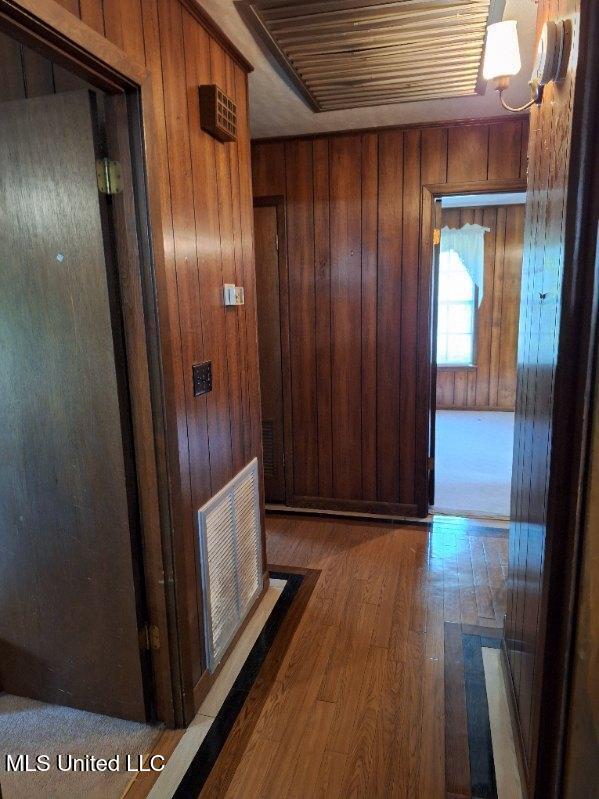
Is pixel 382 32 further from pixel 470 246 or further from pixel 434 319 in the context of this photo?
pixel 470 246

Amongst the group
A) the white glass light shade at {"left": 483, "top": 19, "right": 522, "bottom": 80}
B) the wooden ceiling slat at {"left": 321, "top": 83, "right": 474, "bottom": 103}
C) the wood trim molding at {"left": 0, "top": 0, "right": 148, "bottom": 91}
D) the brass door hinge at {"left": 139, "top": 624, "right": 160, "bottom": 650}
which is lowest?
the brass door hinge at {"left": 139, "top": 624, "right": 160, "bottom": 650}

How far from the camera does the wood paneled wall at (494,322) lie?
6.08m

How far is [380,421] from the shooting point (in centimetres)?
331

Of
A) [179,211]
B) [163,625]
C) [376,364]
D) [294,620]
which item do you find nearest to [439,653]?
[294,620]

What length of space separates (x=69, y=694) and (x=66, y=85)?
2000mm

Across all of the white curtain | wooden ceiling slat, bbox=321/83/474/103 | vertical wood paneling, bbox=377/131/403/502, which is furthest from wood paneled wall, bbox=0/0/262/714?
the white curtain

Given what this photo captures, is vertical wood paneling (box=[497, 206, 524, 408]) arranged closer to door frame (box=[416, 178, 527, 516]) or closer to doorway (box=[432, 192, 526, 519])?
doorway (box=[432, 192, 526, 519])

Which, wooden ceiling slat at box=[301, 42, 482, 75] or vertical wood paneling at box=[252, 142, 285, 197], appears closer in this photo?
wooden ceiling slat at box=[301, 42, 482, 75]

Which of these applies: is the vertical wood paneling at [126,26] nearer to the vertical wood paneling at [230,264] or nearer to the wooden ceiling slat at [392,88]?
the vertical wood paneling at [230,264]

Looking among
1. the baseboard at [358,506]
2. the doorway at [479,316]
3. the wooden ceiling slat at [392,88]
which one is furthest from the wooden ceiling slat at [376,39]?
the doorway at [479,316]

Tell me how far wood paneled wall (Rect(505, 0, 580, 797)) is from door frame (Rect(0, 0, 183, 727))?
1074 mm

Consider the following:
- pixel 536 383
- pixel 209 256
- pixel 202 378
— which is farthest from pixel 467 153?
pixel 202 378

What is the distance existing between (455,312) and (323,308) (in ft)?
12.3

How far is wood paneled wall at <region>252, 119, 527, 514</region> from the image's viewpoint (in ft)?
9.76
